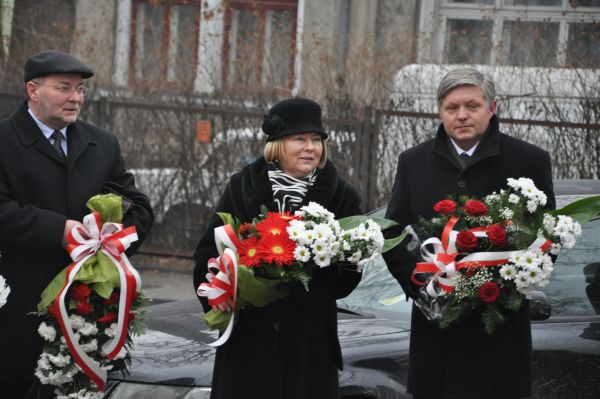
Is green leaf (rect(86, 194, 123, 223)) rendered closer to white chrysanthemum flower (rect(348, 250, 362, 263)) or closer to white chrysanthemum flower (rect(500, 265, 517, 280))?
white chrysanthemum flower (rect(348, 250, 362, 263))

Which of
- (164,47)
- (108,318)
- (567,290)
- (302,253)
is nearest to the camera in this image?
(302,253)

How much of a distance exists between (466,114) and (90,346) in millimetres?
1894

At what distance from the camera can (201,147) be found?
12930mm

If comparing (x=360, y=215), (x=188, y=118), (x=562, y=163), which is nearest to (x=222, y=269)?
(x=360, y=215)

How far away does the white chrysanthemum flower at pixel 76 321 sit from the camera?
4.61m

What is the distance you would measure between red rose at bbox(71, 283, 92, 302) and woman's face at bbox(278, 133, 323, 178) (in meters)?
1.02

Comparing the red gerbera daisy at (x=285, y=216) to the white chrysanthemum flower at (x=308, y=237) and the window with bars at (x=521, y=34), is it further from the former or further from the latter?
the window with bars at (x=521, y=34)

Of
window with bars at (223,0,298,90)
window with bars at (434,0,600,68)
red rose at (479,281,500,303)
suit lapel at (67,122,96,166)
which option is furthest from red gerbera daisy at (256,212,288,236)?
window with bars at (223,0,298,90)

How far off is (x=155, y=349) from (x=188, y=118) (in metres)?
8.09

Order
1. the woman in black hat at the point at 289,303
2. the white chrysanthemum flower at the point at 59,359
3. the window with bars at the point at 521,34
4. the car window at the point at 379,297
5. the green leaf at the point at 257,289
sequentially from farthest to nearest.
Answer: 1. the window with bars at the point at 521,34
2. the car window at the point at 379,297
3. the white chrysanthemum flower at the point at 59,359
4. the woman in black hat at the point at 289,303
5. the green leaf at the point at 257,289

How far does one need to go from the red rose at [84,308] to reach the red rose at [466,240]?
1.65 meters

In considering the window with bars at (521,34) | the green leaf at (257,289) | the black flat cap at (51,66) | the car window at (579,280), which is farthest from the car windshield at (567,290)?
the window with bars at (521,34)

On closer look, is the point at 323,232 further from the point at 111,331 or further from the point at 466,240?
the point at 111,331

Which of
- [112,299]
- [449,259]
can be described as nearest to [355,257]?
[449,259]
